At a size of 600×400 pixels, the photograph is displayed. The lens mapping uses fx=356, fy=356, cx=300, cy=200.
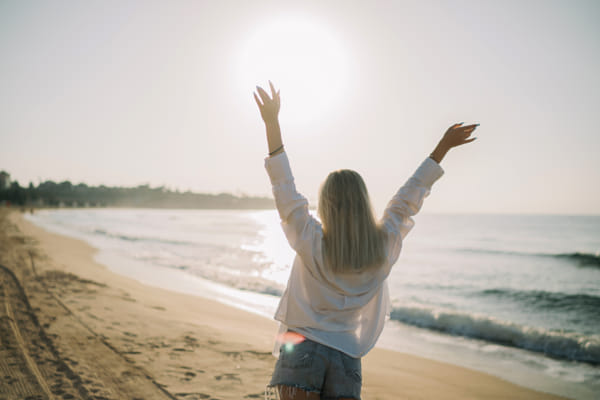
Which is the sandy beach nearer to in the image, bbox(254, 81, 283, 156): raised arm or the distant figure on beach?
the distant figure on beach

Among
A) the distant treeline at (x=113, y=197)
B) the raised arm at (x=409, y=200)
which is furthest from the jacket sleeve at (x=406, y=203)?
the distant treeline at (x=113, y=197)

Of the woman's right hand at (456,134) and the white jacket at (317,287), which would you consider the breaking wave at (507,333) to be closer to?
the woman's right hand at (456,134)

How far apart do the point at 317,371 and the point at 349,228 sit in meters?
0.55

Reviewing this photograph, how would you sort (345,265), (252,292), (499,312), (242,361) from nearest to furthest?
(345,265)
(242,361)
(499,312)
(252,292)

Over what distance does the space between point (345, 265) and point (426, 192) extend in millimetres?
589

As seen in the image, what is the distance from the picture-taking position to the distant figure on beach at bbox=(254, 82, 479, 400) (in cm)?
134

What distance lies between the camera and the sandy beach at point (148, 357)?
3.68m

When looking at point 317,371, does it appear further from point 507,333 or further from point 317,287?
point 507,333

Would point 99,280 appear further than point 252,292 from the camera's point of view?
No

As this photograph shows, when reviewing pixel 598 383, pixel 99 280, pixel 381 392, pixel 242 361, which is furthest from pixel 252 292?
pixel 598 383

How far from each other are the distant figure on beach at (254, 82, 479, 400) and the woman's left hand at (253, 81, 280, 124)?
0.08 feet

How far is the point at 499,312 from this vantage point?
396 inches

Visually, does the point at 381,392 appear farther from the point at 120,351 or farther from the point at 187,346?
the point at 120,351

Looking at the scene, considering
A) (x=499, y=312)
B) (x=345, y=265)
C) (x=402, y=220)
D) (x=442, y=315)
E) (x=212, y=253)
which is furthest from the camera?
(x=212, y=253)
